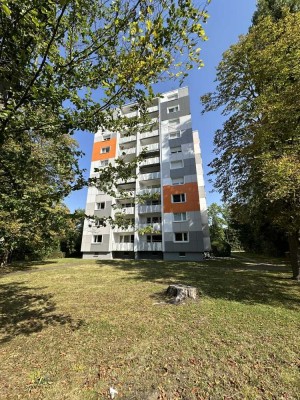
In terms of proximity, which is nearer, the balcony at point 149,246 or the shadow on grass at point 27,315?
the shadow on grass at point 27,315

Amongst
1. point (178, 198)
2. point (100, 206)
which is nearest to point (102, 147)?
point (100, 206)

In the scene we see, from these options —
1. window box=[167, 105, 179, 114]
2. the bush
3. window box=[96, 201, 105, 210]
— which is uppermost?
window box=[167, 105, 179, 114]

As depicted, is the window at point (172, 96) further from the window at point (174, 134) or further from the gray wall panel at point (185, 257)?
the gray wall panel at point (185, 257)

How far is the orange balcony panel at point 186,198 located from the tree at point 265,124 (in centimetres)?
799

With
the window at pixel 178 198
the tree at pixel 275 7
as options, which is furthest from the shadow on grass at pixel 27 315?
the tree at pixel 275 7

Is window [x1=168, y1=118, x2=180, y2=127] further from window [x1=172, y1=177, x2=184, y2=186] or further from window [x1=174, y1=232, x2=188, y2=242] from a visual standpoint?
window [x1=174, y1=232, x2=188, y2=242]

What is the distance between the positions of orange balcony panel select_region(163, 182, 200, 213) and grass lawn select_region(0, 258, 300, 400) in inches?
590

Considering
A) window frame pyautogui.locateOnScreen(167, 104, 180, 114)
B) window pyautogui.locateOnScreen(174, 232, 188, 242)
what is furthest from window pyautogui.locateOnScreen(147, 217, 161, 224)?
window frame pyautogui.locateOnScreen(167, 104, 180, 114)

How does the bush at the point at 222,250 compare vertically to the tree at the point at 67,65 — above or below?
below

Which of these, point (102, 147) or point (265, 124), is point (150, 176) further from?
point (265, 124)

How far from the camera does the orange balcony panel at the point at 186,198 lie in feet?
75.9

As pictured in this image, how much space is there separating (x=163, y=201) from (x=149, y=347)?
65.7 ft

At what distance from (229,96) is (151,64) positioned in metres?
13.8

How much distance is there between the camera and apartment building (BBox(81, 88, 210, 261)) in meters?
22.7
